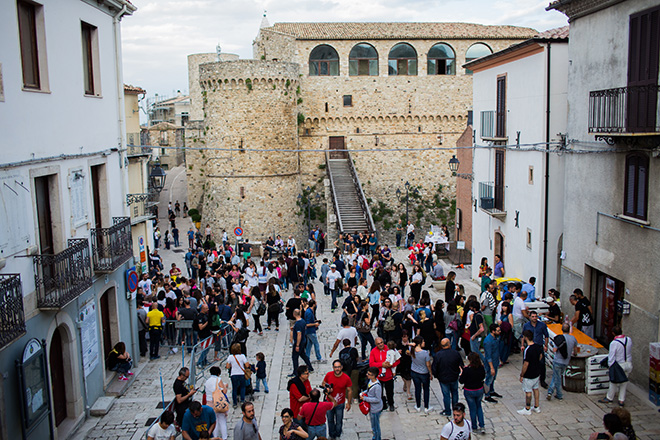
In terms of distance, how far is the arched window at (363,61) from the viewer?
39562 mm

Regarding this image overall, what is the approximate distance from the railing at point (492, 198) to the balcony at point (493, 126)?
162 centimetres

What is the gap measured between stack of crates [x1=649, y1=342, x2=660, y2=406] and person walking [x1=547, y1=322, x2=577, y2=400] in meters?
1.26

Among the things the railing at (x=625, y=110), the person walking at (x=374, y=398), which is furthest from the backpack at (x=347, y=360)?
the railing at (x=625, y=110)

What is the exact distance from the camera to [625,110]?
39.2 feet

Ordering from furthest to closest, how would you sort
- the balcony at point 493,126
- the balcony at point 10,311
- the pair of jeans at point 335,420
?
the balcony at point 493,126 → the pair of jeans at point 335,420 → the balcony at point 10,311

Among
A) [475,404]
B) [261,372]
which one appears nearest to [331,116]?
[261,372]

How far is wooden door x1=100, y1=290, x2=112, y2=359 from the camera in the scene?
1367cm

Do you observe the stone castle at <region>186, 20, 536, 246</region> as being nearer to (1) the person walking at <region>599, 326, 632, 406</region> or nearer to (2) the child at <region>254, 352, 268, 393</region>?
(2) the child at <region>254, 352, 268, 393</region>

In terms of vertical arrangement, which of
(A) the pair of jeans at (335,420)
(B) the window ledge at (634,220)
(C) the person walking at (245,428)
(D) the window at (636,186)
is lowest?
(A) the pair of jeans at (335,420)

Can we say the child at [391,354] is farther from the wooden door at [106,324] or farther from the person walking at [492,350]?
the wooden door at [106,324]

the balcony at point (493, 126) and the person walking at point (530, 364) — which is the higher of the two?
the balcony at point (493, 126)

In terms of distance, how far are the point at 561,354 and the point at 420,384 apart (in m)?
2.63

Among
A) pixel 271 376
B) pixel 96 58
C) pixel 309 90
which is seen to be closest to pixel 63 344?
pixel 271 376

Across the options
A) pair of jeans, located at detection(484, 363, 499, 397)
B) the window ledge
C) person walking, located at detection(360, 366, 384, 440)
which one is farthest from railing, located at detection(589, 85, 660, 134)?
person walking, located at detection(360, 366, 384, 440)
